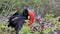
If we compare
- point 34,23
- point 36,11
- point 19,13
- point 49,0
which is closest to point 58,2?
point 49,0

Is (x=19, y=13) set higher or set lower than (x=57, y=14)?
higher

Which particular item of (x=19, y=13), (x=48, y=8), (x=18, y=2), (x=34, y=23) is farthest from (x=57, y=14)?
(x=19, y=13)

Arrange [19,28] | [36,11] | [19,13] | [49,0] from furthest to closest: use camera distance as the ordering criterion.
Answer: [49,0]
[36,11]
[19,13]
[19,28]

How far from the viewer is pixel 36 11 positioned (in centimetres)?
770

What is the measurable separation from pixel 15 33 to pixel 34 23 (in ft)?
2.98

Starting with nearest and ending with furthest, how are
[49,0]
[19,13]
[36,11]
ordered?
[19,13]
[36,11]
[49,0]

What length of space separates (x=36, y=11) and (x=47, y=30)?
234 centimetres

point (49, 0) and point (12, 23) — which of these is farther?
point (49, 0)

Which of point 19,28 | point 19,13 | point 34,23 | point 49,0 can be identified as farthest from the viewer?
point 49,0

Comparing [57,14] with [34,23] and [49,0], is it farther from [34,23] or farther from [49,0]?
[34,23]

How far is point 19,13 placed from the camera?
569 cm

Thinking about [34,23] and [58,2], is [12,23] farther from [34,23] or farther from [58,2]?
[58,2]

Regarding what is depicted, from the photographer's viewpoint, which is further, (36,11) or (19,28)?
(36,11)

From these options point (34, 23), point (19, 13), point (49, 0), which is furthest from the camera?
point (49, 0)
